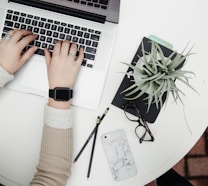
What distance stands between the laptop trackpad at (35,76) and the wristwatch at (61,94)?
0.04 metres

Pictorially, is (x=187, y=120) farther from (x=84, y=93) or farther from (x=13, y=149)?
(x=13, y=149)

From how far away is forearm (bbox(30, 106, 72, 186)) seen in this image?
0.88m

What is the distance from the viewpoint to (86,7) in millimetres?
901

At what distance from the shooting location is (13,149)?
936mm

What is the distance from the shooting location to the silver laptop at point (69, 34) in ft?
3.01

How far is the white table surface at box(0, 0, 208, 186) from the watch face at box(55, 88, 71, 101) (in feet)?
0.18

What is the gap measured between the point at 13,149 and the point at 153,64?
437mm

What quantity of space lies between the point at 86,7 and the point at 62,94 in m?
0.23

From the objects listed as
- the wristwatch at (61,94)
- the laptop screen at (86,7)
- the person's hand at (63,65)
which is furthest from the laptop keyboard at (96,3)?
the wristwatch at (61,94)

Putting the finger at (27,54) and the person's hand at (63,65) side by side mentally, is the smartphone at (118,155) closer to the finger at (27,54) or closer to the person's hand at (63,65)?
the person's hand at (63,65)

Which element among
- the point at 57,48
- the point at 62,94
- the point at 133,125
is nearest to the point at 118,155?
the point at 133,125

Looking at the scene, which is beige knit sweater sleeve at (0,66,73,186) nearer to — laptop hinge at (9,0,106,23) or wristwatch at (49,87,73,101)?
wristwatch at (49,87,73,101)

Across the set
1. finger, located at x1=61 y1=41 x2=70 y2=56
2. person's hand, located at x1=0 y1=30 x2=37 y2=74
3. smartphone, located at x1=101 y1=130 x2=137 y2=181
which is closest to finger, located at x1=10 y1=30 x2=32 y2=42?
person's hand, located at x1=0 y1=30 x2=37 y2=74

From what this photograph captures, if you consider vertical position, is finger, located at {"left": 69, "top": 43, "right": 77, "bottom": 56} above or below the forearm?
above
